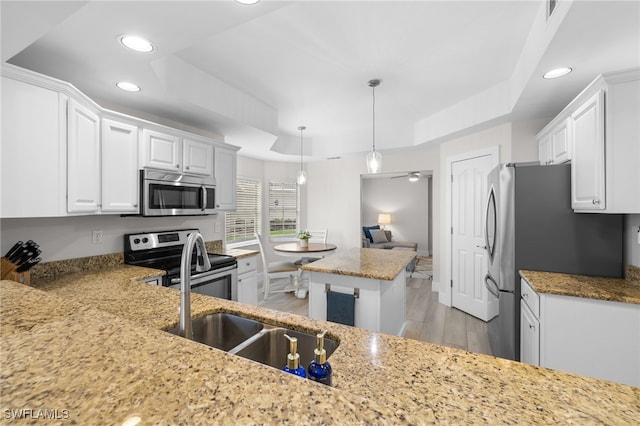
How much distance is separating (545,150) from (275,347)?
3154mm

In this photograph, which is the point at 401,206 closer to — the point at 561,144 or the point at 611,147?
the point at 561,144

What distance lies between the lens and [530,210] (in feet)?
7.25

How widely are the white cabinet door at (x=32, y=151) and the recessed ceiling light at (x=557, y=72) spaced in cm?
335

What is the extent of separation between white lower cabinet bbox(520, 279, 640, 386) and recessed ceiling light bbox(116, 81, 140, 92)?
10.8ft

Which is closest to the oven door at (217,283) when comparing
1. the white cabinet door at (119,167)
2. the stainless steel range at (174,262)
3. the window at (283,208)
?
the stainless steel range at (174,262)

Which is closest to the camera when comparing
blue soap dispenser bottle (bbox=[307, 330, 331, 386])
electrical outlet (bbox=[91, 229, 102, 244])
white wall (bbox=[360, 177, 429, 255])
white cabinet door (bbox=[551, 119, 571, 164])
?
blue soap dispenser bottle (bbox=[307, 330, 331, 386])

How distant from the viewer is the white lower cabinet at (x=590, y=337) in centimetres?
169

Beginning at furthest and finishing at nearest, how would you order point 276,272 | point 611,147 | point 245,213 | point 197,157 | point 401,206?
point 401,206, point 245,213, point 276,272, point 197,157, point 611,147

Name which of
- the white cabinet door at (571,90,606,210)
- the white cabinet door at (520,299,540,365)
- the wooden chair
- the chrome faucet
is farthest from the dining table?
the chrome faucet

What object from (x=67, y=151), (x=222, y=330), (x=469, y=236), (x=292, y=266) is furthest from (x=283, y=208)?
(x=222, y=330)

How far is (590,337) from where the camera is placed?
1782 millimetres

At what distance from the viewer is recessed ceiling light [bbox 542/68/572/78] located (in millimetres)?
2074

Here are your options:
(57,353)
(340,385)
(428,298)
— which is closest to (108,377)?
(57,353)

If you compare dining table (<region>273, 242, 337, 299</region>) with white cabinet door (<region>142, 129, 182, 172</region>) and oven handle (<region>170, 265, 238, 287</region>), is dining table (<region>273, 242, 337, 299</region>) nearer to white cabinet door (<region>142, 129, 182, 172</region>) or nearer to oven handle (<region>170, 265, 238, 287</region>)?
oven handle (<region>170, 265, 238, 287</region>)
